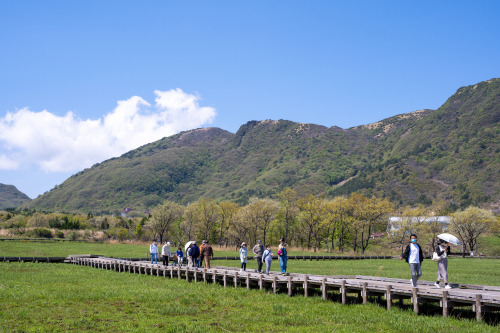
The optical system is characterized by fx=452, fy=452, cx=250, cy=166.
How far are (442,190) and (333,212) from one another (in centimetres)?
11498

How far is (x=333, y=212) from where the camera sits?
87.5 metres

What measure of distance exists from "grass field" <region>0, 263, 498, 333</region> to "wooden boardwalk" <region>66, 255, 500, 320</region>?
61 cm

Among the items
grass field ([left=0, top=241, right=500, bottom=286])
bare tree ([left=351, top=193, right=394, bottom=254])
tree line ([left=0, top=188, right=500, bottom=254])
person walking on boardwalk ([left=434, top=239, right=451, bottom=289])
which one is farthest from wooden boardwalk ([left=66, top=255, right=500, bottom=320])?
bare tree ([left=351, top=193, right=394, bottom=254])

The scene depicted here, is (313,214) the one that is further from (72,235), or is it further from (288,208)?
(72,235)

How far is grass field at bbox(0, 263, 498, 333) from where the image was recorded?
624 inches

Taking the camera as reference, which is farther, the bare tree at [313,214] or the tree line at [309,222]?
the bare tree at [313,214]

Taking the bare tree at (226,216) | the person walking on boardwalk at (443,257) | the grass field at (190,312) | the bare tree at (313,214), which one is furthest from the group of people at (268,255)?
the bare tree at (226,216)

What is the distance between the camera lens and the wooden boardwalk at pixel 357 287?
16.6 metres

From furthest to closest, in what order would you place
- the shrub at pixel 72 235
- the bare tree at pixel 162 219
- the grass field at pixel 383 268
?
the bare tree at pixel 162 219 < the shrub at pixel 72 235 < the grass field at pixel 383 268

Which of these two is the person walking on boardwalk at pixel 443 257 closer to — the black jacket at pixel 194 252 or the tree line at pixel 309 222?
A: the black jacket at pixel 194 252

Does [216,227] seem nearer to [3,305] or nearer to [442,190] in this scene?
[3,305]

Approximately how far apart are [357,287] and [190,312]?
736cm

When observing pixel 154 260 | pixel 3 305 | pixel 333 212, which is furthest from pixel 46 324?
pixel 333 212

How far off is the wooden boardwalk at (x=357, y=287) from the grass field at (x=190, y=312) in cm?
61
